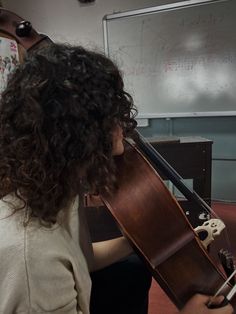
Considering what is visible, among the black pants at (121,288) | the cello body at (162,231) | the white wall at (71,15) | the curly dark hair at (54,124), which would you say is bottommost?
the black pants at (121,288)

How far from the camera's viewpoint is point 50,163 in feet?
1.97

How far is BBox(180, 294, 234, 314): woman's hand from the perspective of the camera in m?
0.76

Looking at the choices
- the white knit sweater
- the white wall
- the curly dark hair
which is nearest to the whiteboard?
the white wall

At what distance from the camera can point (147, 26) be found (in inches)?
91.1

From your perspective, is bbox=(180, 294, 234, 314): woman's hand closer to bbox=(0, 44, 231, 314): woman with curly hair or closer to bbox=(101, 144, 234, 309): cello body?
bbox=(101, 144, 234, 309): cello body

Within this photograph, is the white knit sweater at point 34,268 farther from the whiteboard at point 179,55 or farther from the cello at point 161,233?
the whiteboard at point 179,55

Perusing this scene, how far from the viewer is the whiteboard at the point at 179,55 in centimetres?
213

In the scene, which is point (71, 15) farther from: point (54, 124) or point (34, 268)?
point (34, 268)

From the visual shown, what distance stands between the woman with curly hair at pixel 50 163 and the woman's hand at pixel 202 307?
28 cm

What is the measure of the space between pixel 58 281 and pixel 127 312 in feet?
1.34

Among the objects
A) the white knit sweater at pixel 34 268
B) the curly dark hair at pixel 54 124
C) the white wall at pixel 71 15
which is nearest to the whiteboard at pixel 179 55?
the white wall at pixel 71 15

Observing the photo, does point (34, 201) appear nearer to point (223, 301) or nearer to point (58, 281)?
point (58, 281)

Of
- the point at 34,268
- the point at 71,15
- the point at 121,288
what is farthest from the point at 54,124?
the point at 71,15

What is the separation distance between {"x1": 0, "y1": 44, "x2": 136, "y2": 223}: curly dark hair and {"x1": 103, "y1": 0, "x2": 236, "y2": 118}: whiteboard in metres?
1.55
